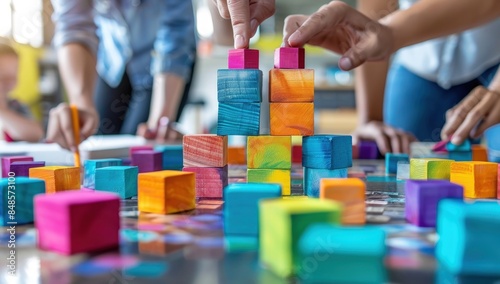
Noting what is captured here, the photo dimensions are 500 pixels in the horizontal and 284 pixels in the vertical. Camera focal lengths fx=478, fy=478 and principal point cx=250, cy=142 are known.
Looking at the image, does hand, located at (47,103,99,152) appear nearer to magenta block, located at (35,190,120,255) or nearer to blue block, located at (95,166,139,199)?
blue block, located at (95,166,139,199)

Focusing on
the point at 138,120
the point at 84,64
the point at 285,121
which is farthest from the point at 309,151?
the point at 138,120

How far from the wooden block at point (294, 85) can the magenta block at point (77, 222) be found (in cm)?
38

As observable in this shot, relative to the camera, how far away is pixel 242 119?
2.62 feet

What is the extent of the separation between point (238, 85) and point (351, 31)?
445 mm

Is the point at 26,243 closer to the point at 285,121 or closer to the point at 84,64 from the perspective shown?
the point at 285,121

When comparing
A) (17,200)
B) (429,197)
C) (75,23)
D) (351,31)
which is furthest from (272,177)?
(75,23)

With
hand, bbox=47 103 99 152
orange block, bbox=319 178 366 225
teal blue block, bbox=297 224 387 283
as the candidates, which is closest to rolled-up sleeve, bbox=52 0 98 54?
hand, bbox=47 103 99 152

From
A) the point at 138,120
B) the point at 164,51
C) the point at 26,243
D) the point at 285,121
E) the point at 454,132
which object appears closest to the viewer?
the point at 26,243

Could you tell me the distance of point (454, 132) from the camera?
1.18 meters

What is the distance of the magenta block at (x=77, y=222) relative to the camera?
48 cm

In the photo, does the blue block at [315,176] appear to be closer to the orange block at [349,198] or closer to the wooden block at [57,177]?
the orange block at [349,198]

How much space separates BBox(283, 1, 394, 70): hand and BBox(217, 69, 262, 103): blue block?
0.22 meters

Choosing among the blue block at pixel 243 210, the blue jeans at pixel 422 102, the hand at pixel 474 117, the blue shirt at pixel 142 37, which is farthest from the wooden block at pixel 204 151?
the blue shirt at pixel 142 37

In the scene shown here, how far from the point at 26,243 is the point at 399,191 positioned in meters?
0.60
